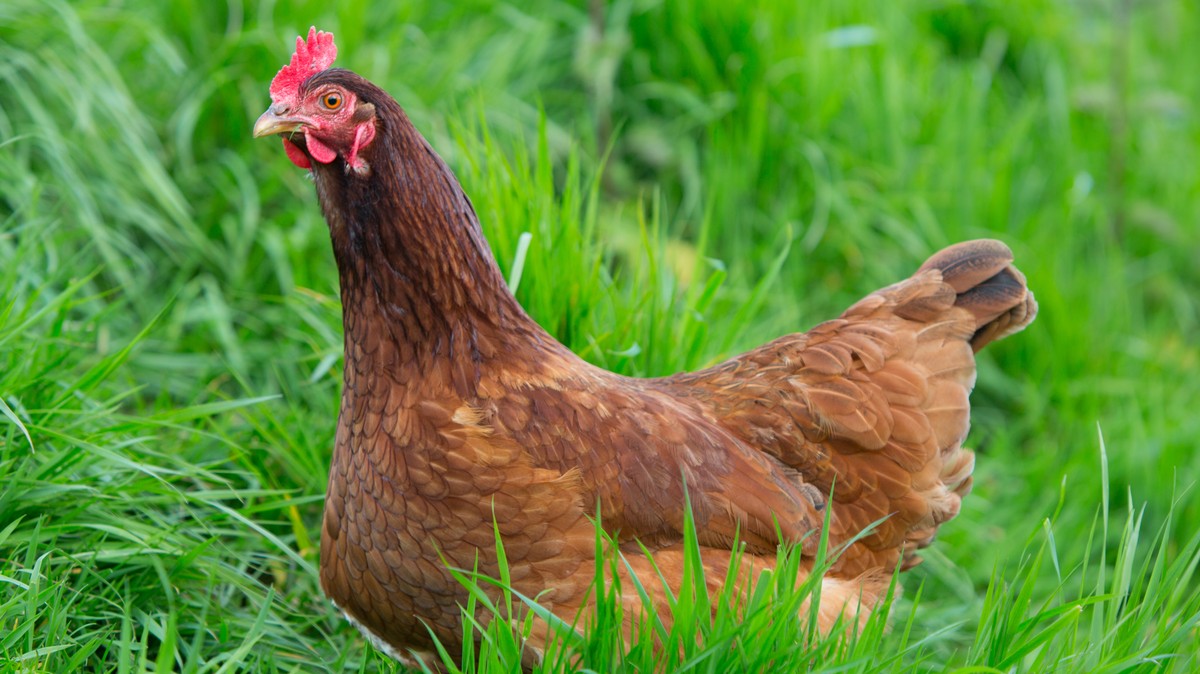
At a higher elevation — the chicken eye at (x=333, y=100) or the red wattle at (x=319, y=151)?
the chicken eye at (x=333, y=100)

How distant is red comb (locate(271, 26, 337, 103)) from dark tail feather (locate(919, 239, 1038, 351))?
1.64 m

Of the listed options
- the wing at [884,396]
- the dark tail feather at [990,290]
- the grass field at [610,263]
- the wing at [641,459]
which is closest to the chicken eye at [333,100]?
the wing at [641,459]

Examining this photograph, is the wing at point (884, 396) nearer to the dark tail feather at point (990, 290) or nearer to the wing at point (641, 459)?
the dark tail feather at point (990, 290)

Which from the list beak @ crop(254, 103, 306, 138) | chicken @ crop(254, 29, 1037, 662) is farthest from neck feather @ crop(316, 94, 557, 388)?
beak @ crop(254, 103, 306, 138)

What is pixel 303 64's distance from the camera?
2.64m

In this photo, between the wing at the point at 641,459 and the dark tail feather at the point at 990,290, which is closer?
the wing at the point at 641,459

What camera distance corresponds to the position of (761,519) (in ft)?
8.91

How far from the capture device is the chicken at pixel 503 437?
2518 mm

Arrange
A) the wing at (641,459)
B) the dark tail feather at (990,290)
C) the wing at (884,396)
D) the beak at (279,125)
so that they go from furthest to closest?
the dark tail feather at (990,290) < the wing at (884,396) < the wing at (641,459) < the beak at (279,125)

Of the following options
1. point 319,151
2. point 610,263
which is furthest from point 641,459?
point 610,263

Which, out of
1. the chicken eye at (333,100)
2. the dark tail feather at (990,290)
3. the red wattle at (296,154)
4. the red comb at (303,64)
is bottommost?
the dark tail feather at (990,290)

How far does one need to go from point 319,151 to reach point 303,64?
0.80 ft

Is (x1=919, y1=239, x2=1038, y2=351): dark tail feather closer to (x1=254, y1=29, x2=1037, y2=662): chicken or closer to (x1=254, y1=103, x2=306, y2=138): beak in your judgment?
(x1=254, y1=29, x2=1037, y2=662): chicken

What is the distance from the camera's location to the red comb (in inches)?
102
